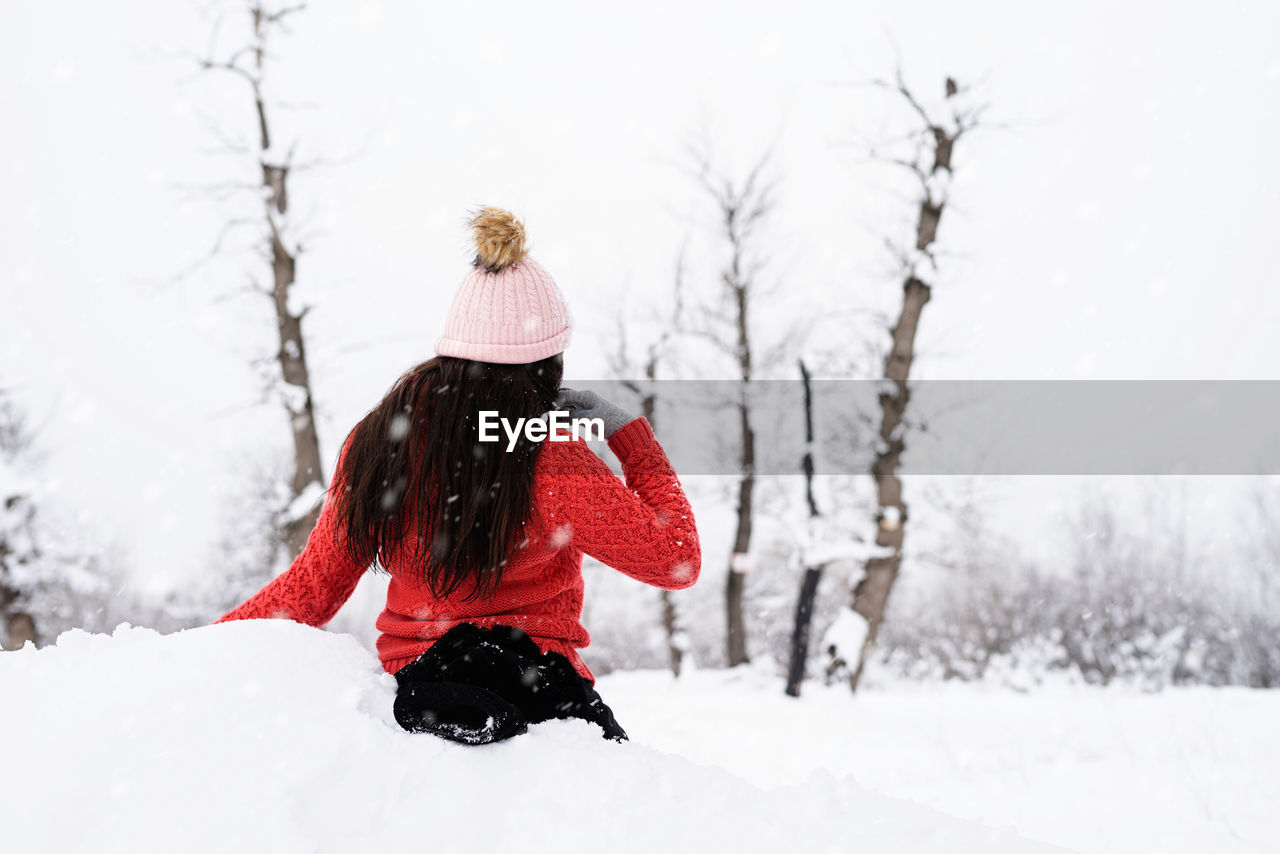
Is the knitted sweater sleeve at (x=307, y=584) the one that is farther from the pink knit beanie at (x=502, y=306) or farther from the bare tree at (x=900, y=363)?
the bare tree at (x=900, y=363)

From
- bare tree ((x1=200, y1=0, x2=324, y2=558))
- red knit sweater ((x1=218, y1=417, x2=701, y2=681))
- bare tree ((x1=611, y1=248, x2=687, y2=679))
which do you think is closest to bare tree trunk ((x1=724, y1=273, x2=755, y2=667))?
bare tree ((x1=611, y1=248, x2=687, y2=679))

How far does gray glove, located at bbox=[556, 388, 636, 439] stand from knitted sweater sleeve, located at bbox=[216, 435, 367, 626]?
69cm

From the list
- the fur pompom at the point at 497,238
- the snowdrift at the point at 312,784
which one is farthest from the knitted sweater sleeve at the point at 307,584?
the fur pompom at the point at 497,238

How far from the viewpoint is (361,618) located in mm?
14617

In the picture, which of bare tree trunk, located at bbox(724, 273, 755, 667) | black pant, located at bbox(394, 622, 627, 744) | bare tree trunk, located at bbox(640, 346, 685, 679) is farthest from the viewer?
bare tree trunk, located at bbox(640, 346, 685, 679)

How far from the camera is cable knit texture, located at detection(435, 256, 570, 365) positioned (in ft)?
5.79

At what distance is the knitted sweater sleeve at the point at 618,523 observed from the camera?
1680 mm

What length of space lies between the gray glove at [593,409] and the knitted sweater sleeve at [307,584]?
69cm

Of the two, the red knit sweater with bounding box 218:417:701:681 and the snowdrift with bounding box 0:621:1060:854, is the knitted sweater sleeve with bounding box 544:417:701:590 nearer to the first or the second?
the red knit sweater with bounding box 218:417:701:681

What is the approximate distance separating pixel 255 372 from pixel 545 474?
8688 mm

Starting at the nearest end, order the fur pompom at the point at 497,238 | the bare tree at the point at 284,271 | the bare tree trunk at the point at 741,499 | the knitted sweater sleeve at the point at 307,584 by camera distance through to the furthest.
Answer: the fur pompom at the point at 497,238 < the knitted sweater sleeve at the point at 307,584 < the bare tree at the point at 284,271 < the bare tree trunk at the point at 741,499

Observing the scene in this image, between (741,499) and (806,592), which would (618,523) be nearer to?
(806,592)

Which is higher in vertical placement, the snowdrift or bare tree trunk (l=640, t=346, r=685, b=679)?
the snowdrift

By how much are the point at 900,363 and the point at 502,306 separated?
9.33 metres
